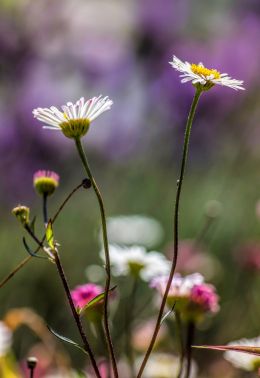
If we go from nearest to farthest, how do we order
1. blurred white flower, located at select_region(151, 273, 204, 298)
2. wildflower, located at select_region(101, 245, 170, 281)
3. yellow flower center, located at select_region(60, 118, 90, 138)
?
yellow flower center, located at select_region(60, 118, 90, 138), blurred white flower, located at select_region(151, 273, 204, 298), wildflower, located at select_region(101, 245, 170, 281)

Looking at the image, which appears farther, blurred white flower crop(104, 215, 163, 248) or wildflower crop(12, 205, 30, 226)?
blurred white flower crop(104, 215, 163, 248)

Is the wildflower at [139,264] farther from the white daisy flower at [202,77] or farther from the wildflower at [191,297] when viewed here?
the white daisy flower at [202,77]

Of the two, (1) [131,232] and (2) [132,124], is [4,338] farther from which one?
(2) [132,124]

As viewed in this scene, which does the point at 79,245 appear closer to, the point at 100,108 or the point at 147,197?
the point at 147,197

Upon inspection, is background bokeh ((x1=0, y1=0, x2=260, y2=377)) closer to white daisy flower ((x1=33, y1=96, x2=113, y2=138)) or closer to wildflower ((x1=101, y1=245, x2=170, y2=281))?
wildflower ((x1=101, y1=245, x2=170, y2=281))

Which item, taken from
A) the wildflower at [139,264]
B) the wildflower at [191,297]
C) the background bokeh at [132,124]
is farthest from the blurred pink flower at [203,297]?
the background bokeh at [132,124]

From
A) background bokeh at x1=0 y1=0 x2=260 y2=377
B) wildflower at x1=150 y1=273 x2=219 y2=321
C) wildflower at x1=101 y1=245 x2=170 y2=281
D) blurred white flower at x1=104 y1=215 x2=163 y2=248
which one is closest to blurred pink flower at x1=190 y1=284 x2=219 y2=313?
wildflower at x1=150 y1=273 x2=219 y2=321
